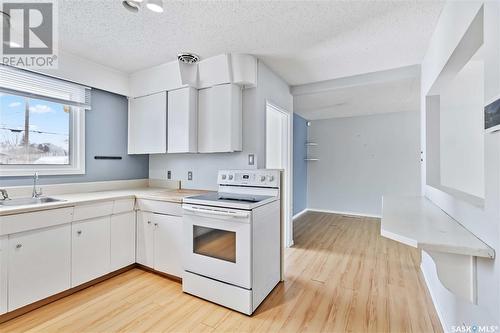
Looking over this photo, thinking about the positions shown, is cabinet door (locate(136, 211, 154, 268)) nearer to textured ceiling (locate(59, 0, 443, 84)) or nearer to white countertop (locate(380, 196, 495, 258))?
textured ceiling (locate(59, 0, 443, 84))

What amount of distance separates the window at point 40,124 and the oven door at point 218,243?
1.68 meters

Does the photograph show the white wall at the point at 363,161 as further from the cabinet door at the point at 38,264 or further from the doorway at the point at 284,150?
the cabinet door at the point at 38,264

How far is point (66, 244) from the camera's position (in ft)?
6.55

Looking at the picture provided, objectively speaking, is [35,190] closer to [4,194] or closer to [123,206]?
[4,194]

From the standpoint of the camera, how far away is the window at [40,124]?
2.17 m

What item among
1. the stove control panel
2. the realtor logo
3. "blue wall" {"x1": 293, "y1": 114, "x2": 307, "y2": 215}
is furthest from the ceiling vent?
"blue wall" {"x1": 293, "y1": 114, "x2": 307, "y2": 215}

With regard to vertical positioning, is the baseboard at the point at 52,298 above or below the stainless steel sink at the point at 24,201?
below

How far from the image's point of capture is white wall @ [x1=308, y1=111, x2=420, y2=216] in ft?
15.9

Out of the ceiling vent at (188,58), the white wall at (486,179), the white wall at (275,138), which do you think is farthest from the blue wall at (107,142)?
the white wall at (486,179)

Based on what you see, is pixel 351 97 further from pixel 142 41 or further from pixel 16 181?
pixel 16 181

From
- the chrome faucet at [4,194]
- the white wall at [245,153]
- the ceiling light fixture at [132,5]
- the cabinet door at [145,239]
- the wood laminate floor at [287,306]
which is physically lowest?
the wood laminate floor at [287,306]

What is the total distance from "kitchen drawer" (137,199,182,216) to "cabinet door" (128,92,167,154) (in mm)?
688

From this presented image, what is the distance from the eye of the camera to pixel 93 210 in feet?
7.18

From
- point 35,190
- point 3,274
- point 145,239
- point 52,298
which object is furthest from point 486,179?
point 35,190
